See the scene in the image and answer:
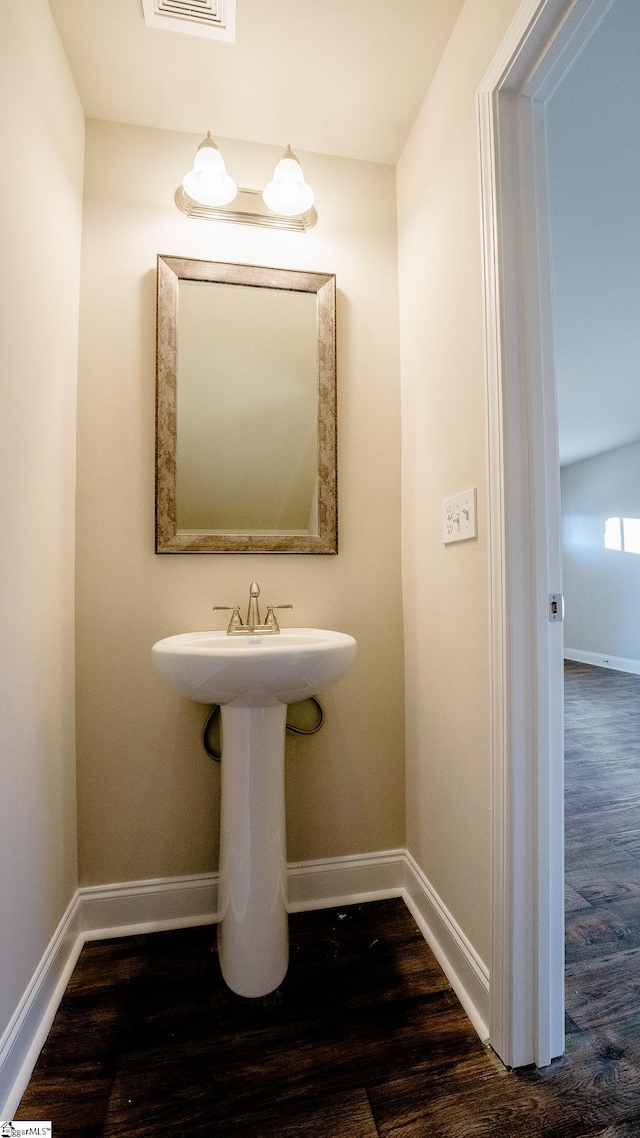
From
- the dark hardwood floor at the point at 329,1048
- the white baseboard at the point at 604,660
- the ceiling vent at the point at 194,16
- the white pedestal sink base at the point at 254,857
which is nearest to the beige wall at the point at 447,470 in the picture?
the dark hardwood floor at the point at 329,1048

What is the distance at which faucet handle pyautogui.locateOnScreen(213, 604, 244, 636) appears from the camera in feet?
4.55

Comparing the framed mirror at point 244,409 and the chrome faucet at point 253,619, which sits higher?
the framed mirror at point 244,409

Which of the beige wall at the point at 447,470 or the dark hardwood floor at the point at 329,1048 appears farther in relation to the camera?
the beige wall at the point at 447,470

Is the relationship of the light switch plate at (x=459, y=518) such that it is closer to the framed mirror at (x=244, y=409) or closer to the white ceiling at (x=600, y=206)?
the framed mirror at (x=244, y=409)

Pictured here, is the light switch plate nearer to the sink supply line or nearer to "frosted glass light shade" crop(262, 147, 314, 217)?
the sink supply line

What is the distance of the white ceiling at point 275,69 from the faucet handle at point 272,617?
145cm

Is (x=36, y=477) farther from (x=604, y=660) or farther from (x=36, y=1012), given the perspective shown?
(x=604, y=660)

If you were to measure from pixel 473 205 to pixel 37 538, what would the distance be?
4.14ft

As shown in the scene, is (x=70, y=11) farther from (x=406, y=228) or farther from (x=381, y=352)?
(x=381, y=352)

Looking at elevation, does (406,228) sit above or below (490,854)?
above

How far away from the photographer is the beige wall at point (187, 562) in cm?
140

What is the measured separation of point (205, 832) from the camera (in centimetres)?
145

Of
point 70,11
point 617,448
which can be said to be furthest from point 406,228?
point 617,448

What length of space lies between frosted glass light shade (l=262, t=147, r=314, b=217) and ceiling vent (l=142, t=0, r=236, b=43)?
283 mm
